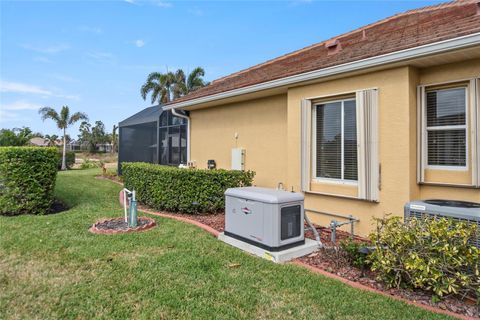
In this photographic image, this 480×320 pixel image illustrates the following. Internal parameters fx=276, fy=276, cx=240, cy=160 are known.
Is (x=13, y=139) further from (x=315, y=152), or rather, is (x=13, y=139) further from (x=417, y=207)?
(x=417, y=207)

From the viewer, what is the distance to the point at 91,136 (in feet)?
161

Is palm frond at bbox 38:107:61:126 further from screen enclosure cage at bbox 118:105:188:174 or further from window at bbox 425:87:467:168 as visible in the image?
window at bbox 425:87:467:168

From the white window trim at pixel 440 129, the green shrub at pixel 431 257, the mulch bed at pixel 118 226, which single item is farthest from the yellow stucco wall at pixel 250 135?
the green shrub at pixel 431 257

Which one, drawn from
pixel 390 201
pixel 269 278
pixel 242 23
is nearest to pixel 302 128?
pixel 390 201

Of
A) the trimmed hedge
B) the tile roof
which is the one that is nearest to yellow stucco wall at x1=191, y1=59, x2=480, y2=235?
the tile roof

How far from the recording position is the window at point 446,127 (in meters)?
4.72

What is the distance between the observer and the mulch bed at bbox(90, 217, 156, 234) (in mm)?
5582

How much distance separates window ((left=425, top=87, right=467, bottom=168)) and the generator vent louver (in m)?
1.30

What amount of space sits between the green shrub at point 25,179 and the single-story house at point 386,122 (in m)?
5.63

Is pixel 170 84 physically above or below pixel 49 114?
above

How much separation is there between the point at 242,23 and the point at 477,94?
9040 millimetres

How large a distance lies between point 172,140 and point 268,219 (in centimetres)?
907

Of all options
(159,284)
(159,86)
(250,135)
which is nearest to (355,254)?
(159,284)

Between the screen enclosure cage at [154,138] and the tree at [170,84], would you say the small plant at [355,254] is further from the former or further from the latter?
the tree at [170,84]
